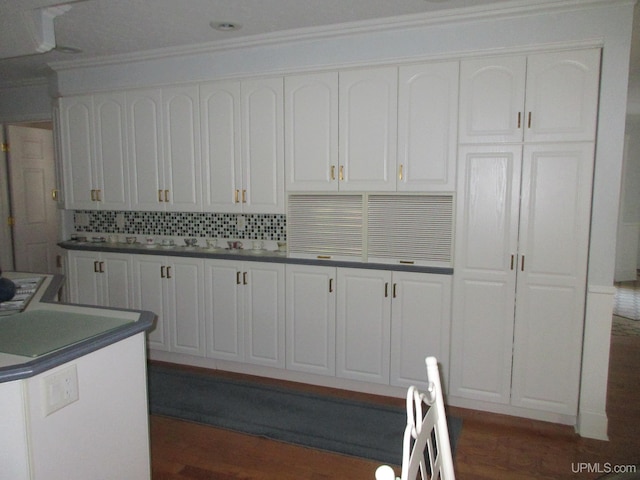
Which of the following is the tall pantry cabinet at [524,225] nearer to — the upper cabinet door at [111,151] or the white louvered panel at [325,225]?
the white louvered panel at [325,225]

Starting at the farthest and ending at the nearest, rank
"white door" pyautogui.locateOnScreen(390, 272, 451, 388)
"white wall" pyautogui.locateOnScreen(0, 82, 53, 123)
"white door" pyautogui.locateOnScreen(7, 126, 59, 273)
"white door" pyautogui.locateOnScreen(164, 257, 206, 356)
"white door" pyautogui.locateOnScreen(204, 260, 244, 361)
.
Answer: "white door" pyautogui.locateOnScreen(7, 126, 59, 273)
"white wall" pyautogui.locateOnScreen(0, 82, 53, 123)
"white door" pyautogui.locateOnScreen(164, 257, 206, 356)
"white door" pyautogui.locateOnScreen(204, 260, 244, 361)
"white door" pyautogui.locateOnScreen(390, 272, 451, 388)

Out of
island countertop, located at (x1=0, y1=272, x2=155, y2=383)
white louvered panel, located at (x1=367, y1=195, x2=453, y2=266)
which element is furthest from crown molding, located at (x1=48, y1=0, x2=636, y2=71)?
island countertop, located at (x1=0, y1=272, x2=155, y2=383)

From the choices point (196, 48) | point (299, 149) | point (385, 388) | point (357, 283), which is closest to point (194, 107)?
point (196, 48)

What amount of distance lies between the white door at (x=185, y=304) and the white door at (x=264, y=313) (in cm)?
40

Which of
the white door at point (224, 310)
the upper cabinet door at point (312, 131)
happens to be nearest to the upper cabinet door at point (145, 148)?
the white door at point (224, 310)

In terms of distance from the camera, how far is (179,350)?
3.65m

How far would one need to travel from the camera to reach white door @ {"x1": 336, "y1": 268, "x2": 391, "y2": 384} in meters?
3.04

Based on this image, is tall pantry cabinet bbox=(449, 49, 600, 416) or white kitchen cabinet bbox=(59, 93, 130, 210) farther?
white kitchen cabinet bbox=(59, 93, 130, 210)

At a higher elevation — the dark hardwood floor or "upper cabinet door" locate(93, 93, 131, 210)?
"upper cabinet door" locate(93, 93, 131, 210)

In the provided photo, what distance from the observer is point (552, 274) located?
2.68m

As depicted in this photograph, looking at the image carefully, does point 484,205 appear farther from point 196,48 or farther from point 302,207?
point 196,48

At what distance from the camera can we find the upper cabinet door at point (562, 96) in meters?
2.52

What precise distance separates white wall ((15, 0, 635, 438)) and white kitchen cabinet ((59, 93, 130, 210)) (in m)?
1.58

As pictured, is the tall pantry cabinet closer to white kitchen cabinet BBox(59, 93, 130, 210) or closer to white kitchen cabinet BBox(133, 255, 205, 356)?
white kitchen cabinet BBox(133, 255, 205, 356)
